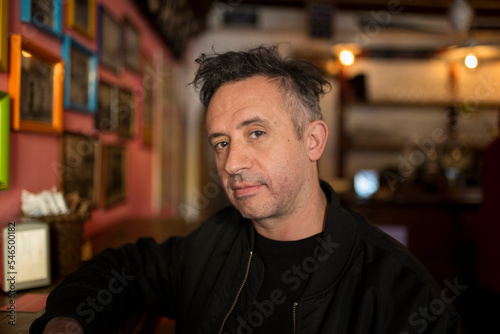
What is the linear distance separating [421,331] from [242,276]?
21.9 inches

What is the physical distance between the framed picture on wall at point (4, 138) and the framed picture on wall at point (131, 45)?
1595 millimetres

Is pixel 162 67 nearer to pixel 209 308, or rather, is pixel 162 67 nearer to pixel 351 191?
pixel 351 191

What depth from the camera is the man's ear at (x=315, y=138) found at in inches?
56.4

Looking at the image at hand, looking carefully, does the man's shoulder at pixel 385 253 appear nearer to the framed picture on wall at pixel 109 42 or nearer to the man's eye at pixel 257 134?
the man's eye at pixel 257 134

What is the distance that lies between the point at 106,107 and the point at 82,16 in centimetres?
59

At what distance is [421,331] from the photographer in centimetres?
104

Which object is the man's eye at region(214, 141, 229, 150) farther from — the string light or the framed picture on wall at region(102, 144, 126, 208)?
the string light

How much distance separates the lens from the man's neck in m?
1.36

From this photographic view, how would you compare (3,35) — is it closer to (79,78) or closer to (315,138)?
(79,78)

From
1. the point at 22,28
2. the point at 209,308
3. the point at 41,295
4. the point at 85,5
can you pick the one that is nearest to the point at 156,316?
the point at 209,308

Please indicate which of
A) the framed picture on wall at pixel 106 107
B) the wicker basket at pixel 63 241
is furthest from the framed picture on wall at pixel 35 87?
the framed picture on wall at pixel 106 107

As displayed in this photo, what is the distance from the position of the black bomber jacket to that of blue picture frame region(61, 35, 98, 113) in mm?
829
